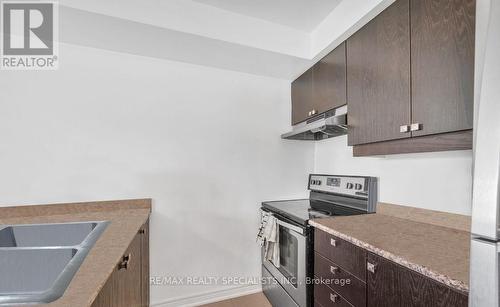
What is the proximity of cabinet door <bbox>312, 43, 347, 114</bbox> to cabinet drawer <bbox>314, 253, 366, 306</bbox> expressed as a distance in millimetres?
1055

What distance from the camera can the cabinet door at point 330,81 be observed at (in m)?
1.69

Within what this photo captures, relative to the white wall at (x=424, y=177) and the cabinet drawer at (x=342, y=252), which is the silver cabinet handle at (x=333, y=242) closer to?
the cabinet drawer at (x=342, y=252)

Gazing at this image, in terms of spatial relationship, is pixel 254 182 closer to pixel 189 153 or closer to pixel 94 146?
Answer: pixel 189 153

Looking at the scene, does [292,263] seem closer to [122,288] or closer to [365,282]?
[365,282]

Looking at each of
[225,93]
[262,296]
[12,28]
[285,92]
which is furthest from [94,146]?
[262,296]

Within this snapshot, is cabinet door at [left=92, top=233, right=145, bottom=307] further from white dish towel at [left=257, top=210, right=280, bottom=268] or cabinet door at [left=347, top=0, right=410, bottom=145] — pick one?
cabinet door at [left=347, top=0, right=410, bottom=145]

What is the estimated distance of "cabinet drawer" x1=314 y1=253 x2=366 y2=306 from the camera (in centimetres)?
112

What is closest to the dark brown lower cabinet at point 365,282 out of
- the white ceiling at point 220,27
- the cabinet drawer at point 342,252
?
the cabinet drawer at point 342,252

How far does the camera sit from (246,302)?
210 centimetres

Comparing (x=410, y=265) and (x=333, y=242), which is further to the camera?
(x=333, y=242)

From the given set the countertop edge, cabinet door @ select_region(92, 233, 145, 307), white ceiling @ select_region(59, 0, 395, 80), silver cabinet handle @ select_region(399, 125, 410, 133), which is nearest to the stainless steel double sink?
cabinet door @ select_region(92, 233, 145, 307)

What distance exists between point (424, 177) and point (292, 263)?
1.03 meters

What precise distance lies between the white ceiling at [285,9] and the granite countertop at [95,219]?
5.04 feet

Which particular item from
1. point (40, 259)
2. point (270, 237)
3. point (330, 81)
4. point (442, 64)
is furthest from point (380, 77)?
point (40, 259)
